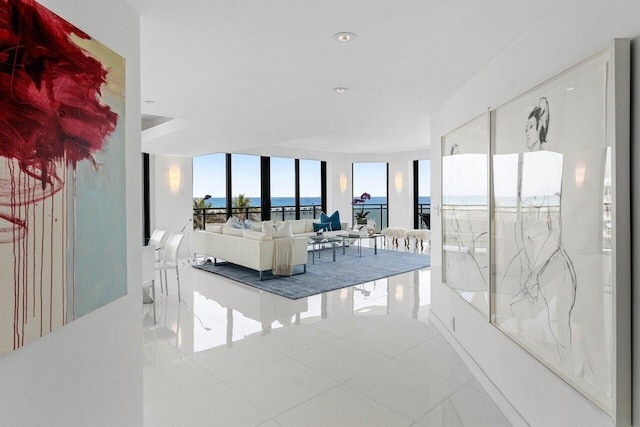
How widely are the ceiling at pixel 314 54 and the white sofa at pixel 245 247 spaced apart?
222cm

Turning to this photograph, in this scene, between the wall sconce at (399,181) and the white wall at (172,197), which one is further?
the wall sconce at (399,181)

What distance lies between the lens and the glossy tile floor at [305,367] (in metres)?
2.49

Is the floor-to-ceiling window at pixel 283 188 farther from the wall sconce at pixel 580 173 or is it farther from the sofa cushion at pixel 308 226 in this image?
the wall sconce at pixel 580 173

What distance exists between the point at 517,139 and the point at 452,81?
1239mm

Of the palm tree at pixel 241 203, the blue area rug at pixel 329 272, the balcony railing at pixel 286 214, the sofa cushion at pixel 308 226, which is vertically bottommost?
the blue area rug at pixel 329 272

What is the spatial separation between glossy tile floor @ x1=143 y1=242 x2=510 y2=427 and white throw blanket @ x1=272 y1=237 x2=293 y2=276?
134 centimetres

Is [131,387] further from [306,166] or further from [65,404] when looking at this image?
[306,166]

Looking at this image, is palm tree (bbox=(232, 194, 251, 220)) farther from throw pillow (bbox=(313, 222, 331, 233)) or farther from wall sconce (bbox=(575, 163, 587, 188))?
wall sconce (bbox=(575, 163, 587, 188))

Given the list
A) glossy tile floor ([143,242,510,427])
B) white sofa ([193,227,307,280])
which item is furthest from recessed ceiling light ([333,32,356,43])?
white sofa ([193,227,307,280])

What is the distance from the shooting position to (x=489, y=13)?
2.12 meters

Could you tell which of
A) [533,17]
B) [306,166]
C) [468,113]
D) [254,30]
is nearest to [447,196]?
[468,113]

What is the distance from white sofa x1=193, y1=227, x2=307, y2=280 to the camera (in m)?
6.35

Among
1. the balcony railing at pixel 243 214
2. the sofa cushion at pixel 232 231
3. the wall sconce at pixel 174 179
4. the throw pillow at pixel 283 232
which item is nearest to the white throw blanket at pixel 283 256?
the throw pillow at pixel 283 232

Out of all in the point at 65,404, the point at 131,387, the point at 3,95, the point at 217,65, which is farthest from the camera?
the point at 217,65
